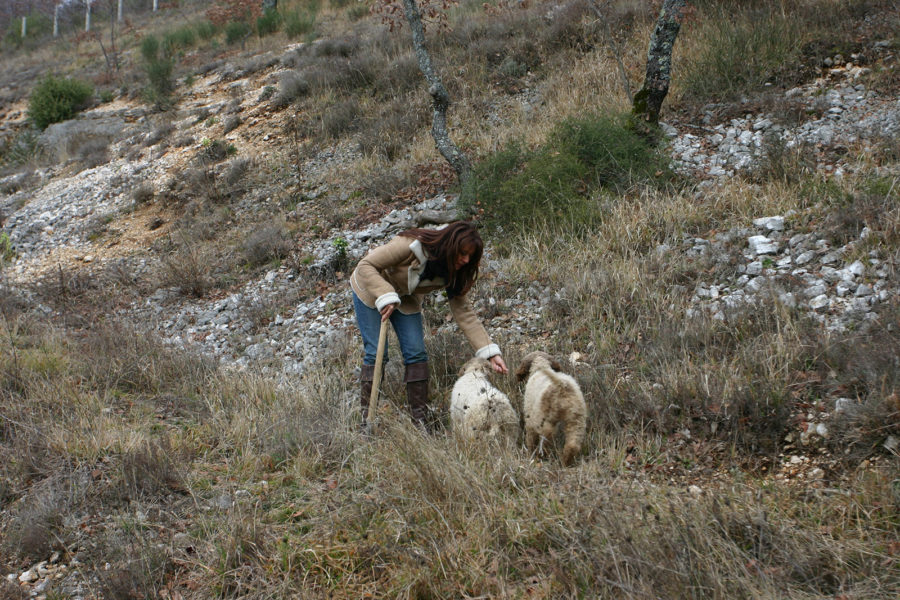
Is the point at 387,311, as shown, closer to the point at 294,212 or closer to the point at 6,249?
the point at 294,212

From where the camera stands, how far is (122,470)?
3898 millimetres

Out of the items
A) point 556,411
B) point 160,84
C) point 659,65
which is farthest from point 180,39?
point 556,411

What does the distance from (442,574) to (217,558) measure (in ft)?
3.85

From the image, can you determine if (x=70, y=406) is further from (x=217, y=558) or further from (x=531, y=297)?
(x=531, y=297)

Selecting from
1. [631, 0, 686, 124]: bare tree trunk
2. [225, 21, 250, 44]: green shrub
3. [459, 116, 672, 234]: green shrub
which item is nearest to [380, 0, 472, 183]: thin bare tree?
[459, 116, 672, 234]: green shrub

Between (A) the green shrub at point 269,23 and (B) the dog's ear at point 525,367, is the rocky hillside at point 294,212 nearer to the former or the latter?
(B) the dog's ear at point 525,367

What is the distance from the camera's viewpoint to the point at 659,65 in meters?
8.30

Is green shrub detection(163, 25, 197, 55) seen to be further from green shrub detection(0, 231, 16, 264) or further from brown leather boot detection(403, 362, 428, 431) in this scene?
brown leather boot detection(403, 362, 428, 431)

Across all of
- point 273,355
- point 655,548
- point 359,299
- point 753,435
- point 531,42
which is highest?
point 531,42

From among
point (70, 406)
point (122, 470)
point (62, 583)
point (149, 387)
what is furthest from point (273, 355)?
point (62, 583)

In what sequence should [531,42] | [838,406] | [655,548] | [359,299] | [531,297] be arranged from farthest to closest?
1. [531,42]
2. [531,297]
3. [359,299]
4. [838,406]
5. [655,548]

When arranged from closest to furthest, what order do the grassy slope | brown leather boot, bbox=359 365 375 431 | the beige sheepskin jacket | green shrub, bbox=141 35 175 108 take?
the grassy slope, the beige sheepskin jacket, brown leather boot, bbox=359 365 375 431, green shrub, bbox=141 35 175 108

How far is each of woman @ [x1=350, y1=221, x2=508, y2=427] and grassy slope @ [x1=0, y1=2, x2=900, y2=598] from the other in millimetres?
418

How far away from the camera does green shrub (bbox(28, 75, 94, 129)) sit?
17531 millimetres
